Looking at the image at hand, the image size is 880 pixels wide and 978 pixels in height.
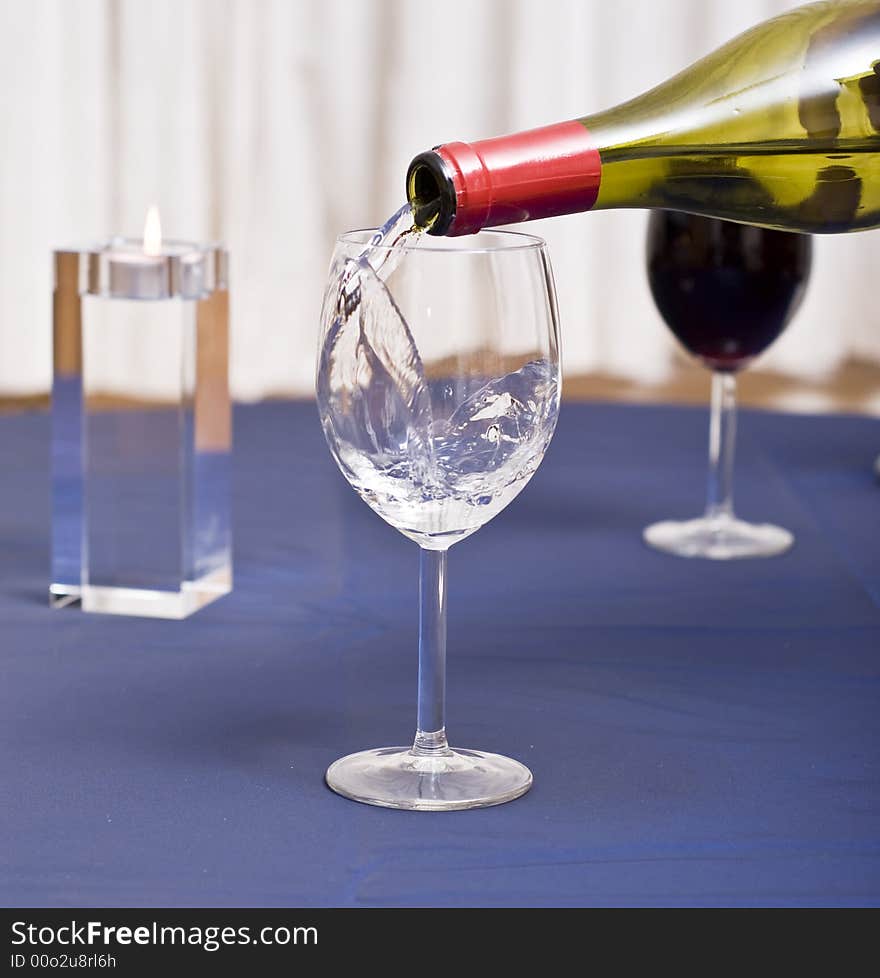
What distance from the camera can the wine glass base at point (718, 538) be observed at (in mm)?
949

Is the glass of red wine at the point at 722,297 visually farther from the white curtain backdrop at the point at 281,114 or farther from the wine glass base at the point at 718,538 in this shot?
the white curtain backdrop at the point at 281,114

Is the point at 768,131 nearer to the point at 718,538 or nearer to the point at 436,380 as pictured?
the point at 436,380

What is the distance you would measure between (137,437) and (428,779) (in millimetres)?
357

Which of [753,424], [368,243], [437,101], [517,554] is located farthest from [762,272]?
[437,101]

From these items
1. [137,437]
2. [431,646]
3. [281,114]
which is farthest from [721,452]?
[281,114]

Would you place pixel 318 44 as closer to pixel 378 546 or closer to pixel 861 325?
pixel 861 325

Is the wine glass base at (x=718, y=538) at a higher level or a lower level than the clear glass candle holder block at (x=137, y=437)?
lower

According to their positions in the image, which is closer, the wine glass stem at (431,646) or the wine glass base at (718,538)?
the wine glass stem at (431,646)

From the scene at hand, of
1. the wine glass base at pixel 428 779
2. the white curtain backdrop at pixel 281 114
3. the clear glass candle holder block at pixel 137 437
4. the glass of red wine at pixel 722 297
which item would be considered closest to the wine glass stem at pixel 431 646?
the wine glass base at pixel 428 779

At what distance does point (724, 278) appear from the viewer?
0.96 metres

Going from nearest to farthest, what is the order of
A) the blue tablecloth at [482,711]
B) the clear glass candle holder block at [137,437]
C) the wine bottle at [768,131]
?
the blue tablecloth at [482,711]
the wine bottle at [768,131]
the clear glass candle holder block at [137,437]

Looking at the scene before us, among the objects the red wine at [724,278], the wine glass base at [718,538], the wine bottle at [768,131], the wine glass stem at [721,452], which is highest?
the wine bottle at [768,131]

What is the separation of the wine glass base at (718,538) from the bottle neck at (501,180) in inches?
15.7
